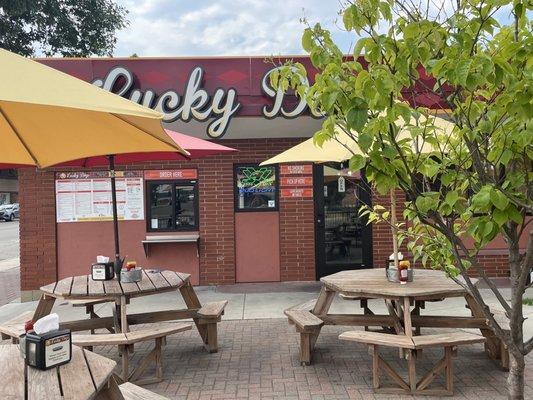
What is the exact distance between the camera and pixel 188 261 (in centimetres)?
829

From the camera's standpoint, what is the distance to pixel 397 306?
16.4 feet

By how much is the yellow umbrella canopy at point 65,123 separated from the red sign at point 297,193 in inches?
191

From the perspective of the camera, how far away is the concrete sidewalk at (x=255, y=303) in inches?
255

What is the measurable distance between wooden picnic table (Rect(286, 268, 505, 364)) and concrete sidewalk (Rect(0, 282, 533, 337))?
150 cm

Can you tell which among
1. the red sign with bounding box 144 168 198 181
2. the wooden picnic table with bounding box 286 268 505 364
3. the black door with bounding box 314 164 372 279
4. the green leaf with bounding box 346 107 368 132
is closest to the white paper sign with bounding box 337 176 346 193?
the black door with bounding box 314 164 372 279

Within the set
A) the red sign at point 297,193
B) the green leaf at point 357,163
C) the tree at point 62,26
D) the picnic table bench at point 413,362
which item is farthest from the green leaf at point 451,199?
the tree at point 62,26

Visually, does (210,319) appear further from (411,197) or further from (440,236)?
(411,197)

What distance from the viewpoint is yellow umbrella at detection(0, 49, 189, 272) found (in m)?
2.04

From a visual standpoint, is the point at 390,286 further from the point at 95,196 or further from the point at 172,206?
the point at 95,196

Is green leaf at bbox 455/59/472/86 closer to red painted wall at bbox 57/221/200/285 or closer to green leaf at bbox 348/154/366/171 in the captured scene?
green leaf at bbox 348/154/366/171

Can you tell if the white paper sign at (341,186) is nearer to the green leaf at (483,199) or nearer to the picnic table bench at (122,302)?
the picnic table bench at (122,302)

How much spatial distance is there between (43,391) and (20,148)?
7.02ft

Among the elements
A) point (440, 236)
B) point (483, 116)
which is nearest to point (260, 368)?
point (440, 236)

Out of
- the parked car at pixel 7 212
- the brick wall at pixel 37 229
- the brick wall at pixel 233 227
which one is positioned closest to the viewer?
the brick wall at pixel 37 229
